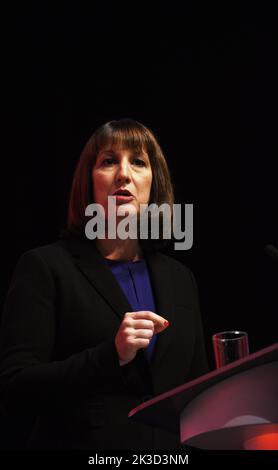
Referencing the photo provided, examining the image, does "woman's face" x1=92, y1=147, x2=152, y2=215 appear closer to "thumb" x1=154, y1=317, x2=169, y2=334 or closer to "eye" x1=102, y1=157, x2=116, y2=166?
"eye" x1=102, y1=157, x2=116, y2=166

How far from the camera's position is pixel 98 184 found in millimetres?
1858

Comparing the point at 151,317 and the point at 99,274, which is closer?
the point at 151,317

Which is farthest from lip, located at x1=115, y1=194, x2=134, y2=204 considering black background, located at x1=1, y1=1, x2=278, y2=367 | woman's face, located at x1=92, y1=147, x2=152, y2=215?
black background, located at x1=1, y1=1, x2=278, y2=367

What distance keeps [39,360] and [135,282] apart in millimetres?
414

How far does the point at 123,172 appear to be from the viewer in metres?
1.81

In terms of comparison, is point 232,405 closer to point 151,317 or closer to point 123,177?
point 151,317

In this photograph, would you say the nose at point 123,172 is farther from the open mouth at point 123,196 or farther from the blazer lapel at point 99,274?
the blazer lapel at point 99,274

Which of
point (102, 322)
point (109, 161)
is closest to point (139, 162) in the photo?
point (109, 161)

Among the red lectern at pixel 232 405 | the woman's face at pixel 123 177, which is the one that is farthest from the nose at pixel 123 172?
the red lectern at pixel 232 405

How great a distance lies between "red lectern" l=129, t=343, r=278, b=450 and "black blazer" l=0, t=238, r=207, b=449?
0.20 m

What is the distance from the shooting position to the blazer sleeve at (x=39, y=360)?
1295 mm

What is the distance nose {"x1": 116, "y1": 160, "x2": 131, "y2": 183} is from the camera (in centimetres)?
181

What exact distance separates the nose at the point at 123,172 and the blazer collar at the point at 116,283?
8.9 inches

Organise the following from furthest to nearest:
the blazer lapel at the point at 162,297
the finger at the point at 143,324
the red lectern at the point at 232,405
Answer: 1. the blazer lapel at the point at 162,297
2. the finger at the point at 143,324
3. the red lectern at the point at 232,405
